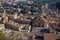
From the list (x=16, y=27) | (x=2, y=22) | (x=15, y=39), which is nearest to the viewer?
(x=15, y=39)

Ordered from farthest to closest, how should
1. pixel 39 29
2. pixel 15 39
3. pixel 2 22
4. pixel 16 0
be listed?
pixel 16 0 < pixel 2 22 < pixel 39 29 < pixel 15 39

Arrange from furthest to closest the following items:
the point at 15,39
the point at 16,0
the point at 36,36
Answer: the point at 16,0
the point at 36,36
the point at 15,39

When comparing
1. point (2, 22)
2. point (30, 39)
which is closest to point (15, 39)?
point (30, 39)

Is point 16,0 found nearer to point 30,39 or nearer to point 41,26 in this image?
point 41,26

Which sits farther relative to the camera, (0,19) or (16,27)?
(0,19)

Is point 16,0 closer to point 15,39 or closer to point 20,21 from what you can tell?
point 20,21

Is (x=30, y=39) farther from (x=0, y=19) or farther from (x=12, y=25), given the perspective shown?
(x=0, y=19)

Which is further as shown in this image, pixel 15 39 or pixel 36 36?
pixel 36 36

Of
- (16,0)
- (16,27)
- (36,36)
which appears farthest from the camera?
(16,0)

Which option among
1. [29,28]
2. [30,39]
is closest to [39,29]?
[29,28]
